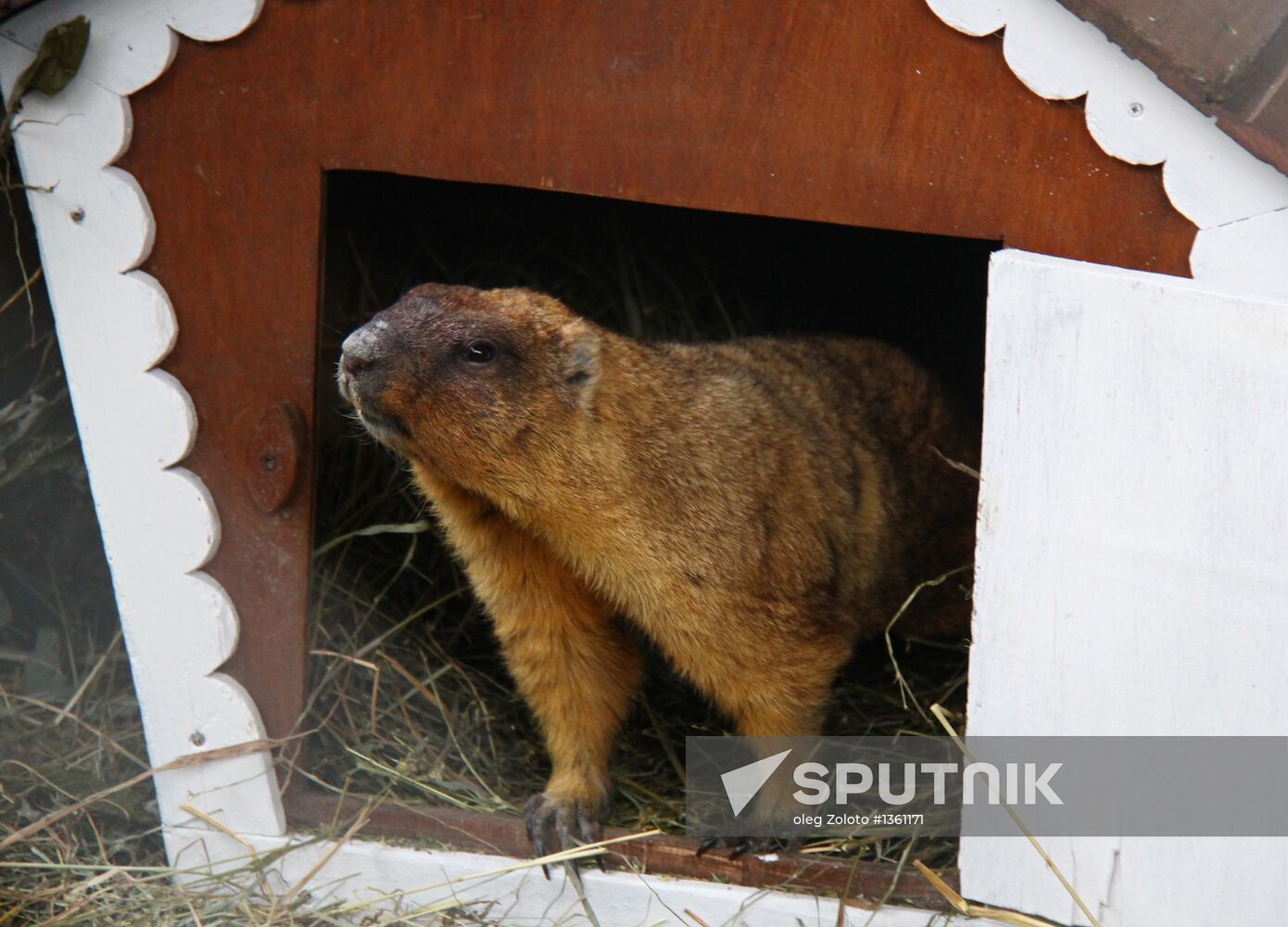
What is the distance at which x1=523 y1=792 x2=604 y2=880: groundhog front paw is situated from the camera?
4.04m

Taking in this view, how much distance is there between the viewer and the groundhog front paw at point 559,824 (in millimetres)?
4043

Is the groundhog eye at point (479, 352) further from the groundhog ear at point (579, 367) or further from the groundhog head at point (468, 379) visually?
the groundhog ear at point (579, 367)

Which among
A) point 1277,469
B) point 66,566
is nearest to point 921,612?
point 1277,469

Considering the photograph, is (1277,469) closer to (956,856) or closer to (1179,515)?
(1179,515)

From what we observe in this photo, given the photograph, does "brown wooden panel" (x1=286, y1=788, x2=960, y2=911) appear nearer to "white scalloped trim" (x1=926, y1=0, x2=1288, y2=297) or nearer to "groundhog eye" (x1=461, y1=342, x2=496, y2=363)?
"groundhog eye" (x1=461, y1=342, x2=496, y2=363)

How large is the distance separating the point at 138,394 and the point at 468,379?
44.1 inches

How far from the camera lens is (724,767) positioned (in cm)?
448

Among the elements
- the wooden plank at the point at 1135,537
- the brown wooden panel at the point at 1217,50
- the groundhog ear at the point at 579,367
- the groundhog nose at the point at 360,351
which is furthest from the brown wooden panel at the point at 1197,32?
the groundhog nose at the point at 360,351

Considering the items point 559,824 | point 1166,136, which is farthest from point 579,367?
point 1166,136

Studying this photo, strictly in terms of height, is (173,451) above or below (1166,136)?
below

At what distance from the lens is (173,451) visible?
3.99 metres

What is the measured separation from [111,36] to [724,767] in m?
2.78

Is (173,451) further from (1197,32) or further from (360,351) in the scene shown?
(1197,32)

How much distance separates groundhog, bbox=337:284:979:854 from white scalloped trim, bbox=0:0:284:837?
0.79 metres
